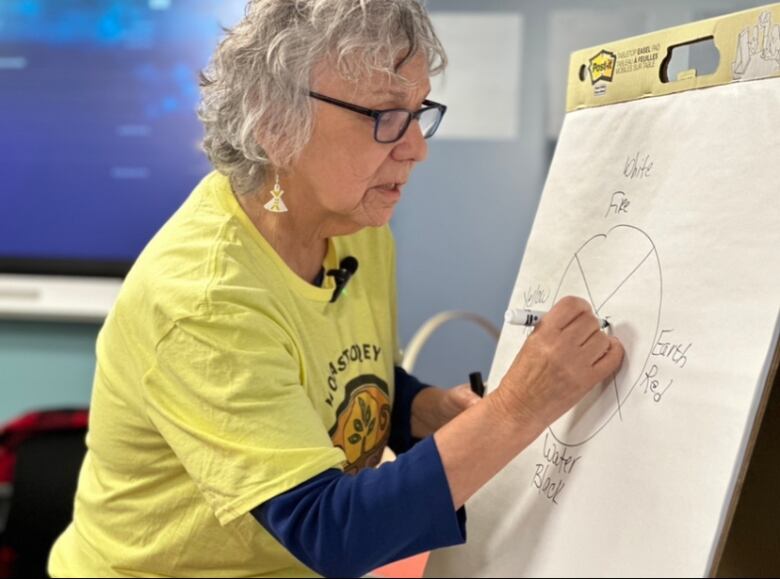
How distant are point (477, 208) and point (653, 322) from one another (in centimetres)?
152

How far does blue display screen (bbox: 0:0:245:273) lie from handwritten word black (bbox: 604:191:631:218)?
168cm

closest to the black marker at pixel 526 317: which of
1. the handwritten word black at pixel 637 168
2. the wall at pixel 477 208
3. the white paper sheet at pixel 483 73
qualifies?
the handwritten word black at pixel 637 168

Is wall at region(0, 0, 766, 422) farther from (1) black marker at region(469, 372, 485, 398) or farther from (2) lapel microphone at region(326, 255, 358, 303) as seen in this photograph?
(2) lapel microphone at region(326, 255, 358, 303)

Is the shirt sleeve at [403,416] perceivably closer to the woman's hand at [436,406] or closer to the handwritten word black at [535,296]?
the woman's hand at [436,406]

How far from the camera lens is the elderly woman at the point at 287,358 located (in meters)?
0.88

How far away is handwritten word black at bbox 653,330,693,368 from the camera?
840 millimetres

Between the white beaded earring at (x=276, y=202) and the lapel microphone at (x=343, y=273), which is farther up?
the white beaded earring at (x=276, y=202)

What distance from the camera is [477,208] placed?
2.39 meters

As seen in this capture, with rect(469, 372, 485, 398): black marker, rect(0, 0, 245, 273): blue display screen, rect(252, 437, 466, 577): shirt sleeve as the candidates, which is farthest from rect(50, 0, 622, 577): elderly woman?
rect(0, 0, 245, 273): blue display screen

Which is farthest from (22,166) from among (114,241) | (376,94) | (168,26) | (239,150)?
(376,94)

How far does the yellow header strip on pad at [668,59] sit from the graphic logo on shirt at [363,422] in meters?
0.42

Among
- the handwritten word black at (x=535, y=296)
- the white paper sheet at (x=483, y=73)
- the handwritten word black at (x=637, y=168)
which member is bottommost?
the handwritten word black at (x=535, y=296)

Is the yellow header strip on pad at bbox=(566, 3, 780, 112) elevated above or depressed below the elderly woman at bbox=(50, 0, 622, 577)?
above

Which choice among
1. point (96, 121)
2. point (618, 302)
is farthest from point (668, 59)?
point (96, 121)
